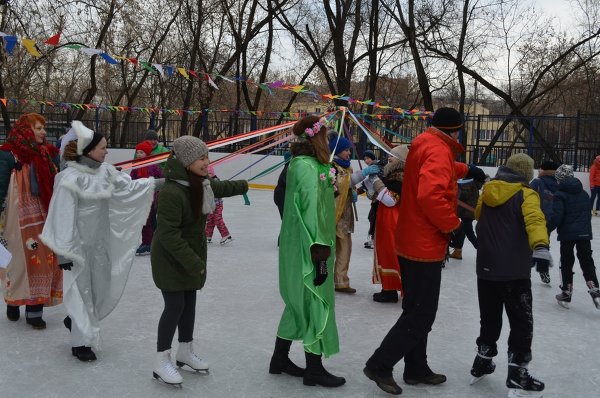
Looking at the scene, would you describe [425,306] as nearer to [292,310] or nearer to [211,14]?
[292,310]

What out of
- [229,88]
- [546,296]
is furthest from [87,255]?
[229,88]

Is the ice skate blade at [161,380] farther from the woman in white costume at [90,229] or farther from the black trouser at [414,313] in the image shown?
the black trouser at [414,313]

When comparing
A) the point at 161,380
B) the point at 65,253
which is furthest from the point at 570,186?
the point at 65,253

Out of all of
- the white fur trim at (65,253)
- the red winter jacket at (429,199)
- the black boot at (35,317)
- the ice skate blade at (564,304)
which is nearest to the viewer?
the red winter jacket at (429,199)

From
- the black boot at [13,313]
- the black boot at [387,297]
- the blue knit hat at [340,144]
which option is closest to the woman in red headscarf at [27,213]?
the black boot at [13,313]

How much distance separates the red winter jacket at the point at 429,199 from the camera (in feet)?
11.1

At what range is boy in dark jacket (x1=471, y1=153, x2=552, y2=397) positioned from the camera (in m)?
3.62

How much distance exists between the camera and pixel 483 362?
12.7 feet

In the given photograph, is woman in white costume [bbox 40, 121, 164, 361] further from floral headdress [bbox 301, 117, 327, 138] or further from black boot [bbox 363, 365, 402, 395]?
black boot [bbox 363, 365, 402, 395]

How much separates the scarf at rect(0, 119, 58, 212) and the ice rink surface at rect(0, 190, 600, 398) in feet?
3.56

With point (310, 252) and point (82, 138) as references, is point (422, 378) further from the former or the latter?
point (82, 138)

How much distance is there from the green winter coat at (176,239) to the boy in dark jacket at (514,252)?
66.1 inches

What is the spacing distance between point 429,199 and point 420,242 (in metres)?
0.29

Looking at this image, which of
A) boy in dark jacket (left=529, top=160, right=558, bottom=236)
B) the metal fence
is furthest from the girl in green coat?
the metal fence
